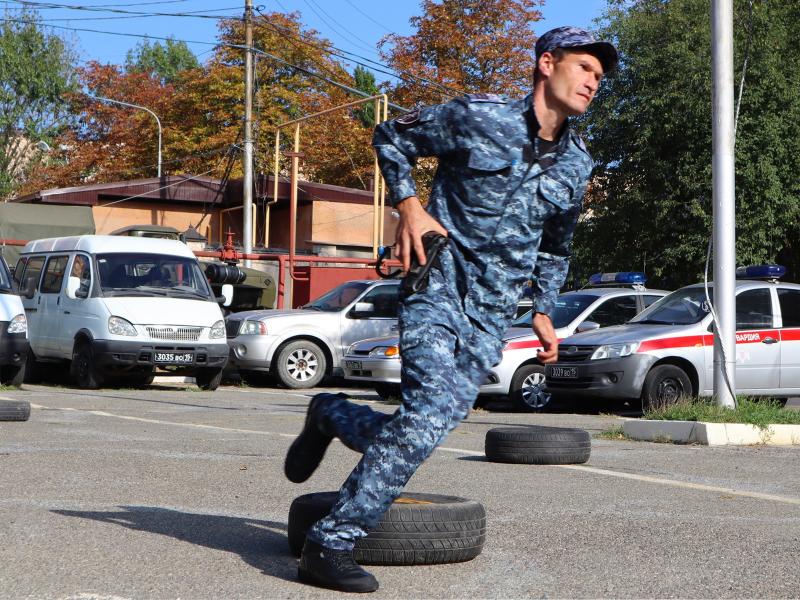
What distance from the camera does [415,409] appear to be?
13.1ft

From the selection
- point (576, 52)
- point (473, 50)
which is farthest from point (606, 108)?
point (576, 52)

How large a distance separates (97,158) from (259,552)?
2204 inches

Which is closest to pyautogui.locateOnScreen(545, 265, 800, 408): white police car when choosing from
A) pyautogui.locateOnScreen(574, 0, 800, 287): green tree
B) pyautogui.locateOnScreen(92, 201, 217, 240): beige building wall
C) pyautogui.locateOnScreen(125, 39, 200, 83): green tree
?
pyautogui.locateOnScreen(574, 0, 800, 287): green tree

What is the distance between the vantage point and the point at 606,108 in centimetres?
2952

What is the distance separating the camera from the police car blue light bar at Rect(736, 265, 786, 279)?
594 inches

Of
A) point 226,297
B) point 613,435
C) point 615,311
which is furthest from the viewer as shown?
point 226,297

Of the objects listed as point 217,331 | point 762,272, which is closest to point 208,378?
point 217,331

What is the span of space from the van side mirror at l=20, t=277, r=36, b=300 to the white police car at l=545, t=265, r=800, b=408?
28.9 ft

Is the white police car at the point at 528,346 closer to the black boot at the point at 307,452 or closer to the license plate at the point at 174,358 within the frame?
the license plate at the point at 174,358

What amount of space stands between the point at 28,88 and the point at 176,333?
147 feet

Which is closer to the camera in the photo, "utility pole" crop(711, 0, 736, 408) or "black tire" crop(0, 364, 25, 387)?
"utility pole" crop(711, 0, 736, 408)

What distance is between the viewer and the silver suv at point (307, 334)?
19328 millimetres

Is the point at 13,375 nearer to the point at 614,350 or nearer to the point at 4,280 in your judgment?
the point at 4,280

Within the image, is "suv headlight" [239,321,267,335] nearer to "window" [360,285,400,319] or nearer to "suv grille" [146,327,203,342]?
"window" [360,285,400,319]
